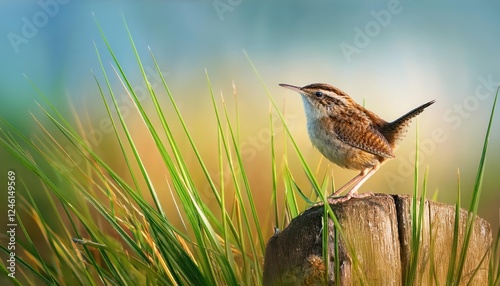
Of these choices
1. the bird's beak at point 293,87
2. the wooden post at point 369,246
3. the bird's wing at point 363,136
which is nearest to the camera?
the wooden post at point 369,246

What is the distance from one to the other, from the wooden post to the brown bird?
3.03 feet

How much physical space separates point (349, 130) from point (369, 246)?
1.33m

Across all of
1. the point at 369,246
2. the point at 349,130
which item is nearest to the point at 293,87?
the point at 349,130

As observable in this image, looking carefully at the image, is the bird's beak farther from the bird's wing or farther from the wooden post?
the wooden post

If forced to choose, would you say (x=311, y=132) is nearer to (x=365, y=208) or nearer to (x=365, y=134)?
(x=365, y=134)

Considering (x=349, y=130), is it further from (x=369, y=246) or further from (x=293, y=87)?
(x=369, y=246)

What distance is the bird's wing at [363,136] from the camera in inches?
126

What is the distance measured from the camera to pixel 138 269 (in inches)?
97.3

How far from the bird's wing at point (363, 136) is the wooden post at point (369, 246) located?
40.2 inches

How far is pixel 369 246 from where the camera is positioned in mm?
1988

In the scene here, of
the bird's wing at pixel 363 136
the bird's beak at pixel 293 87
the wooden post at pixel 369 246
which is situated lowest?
the wooden post at pixel 369 246

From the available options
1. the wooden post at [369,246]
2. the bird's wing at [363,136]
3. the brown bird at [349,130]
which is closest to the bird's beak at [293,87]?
the brown bird at [349,130]

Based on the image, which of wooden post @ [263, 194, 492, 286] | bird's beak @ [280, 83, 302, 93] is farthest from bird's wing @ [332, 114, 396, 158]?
wooden post @ [263, 194, 492, 286]

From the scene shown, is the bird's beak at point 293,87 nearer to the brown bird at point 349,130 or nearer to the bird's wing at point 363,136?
the brown bird at point 349,130
